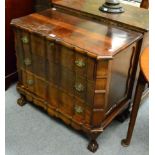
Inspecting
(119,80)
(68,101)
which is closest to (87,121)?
(68,101)

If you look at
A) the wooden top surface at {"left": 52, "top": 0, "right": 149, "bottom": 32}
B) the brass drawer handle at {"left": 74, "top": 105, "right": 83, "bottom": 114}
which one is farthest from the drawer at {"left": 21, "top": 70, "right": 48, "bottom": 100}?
the wooden top surface at {"left": 52, "top": 0, "right": 149, "bottom": 32}

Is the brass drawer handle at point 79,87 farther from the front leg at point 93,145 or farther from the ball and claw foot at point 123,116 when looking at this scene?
the ball and claw foot at point 123,116

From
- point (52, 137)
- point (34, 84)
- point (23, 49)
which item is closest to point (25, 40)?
point (23, 49)

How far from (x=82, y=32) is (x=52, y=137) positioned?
761 mm

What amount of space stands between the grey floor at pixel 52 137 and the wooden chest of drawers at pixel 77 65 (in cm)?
12

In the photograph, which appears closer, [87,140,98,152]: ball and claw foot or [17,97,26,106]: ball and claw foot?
[87,140,98,152]: ball and claw foot

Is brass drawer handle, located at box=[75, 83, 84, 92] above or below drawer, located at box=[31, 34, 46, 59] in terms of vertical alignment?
below

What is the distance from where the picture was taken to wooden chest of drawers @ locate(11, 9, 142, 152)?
1354mm

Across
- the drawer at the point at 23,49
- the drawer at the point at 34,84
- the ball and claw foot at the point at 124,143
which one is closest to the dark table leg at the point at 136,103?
the ball and claw foot at the point at 124,143

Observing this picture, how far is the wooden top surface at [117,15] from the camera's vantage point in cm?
157

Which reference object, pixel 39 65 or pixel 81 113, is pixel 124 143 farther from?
pixel 39 65

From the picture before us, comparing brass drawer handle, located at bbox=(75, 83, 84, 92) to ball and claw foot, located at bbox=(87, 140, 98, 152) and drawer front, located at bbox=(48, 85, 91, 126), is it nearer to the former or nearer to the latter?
drawer front, located at bbox=(48, 85, 91, 126)

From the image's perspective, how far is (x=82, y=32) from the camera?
150 cm

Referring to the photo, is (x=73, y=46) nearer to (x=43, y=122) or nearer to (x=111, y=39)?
(x=111, y=39)
